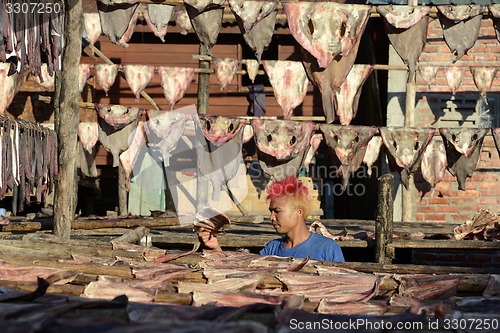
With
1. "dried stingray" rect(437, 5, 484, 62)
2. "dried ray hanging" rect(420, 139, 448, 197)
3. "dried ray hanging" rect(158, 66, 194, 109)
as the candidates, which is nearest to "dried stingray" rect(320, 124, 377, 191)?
"dried ray hanging" rect(420, 139, 448, 197)

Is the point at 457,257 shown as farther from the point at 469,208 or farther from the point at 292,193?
the point at 469,208

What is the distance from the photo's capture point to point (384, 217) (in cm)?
890

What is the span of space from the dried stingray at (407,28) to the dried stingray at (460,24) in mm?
251

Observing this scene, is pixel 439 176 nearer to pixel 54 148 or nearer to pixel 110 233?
pixel 110 233

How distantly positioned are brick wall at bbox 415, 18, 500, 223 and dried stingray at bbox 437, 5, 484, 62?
3.69 meters

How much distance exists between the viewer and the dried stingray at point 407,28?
1015 centimetres

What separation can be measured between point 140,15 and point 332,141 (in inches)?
227

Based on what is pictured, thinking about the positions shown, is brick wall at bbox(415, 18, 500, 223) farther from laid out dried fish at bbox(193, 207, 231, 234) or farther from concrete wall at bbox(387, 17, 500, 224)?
laid out dried fish at bbox(193, 207, 231, 234)

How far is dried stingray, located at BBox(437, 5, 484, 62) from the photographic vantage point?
10258mm

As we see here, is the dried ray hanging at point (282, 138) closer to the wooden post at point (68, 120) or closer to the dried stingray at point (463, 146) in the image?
the dried stingray at point (463, 146)

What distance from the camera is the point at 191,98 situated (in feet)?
56.7

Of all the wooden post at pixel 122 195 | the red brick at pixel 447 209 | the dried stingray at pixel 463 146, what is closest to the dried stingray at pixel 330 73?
the dried stingray at pixel 463 146

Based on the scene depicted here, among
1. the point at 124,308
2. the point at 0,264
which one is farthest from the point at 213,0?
the point at 124,308

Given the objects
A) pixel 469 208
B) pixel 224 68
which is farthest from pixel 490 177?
pixel 224 68
